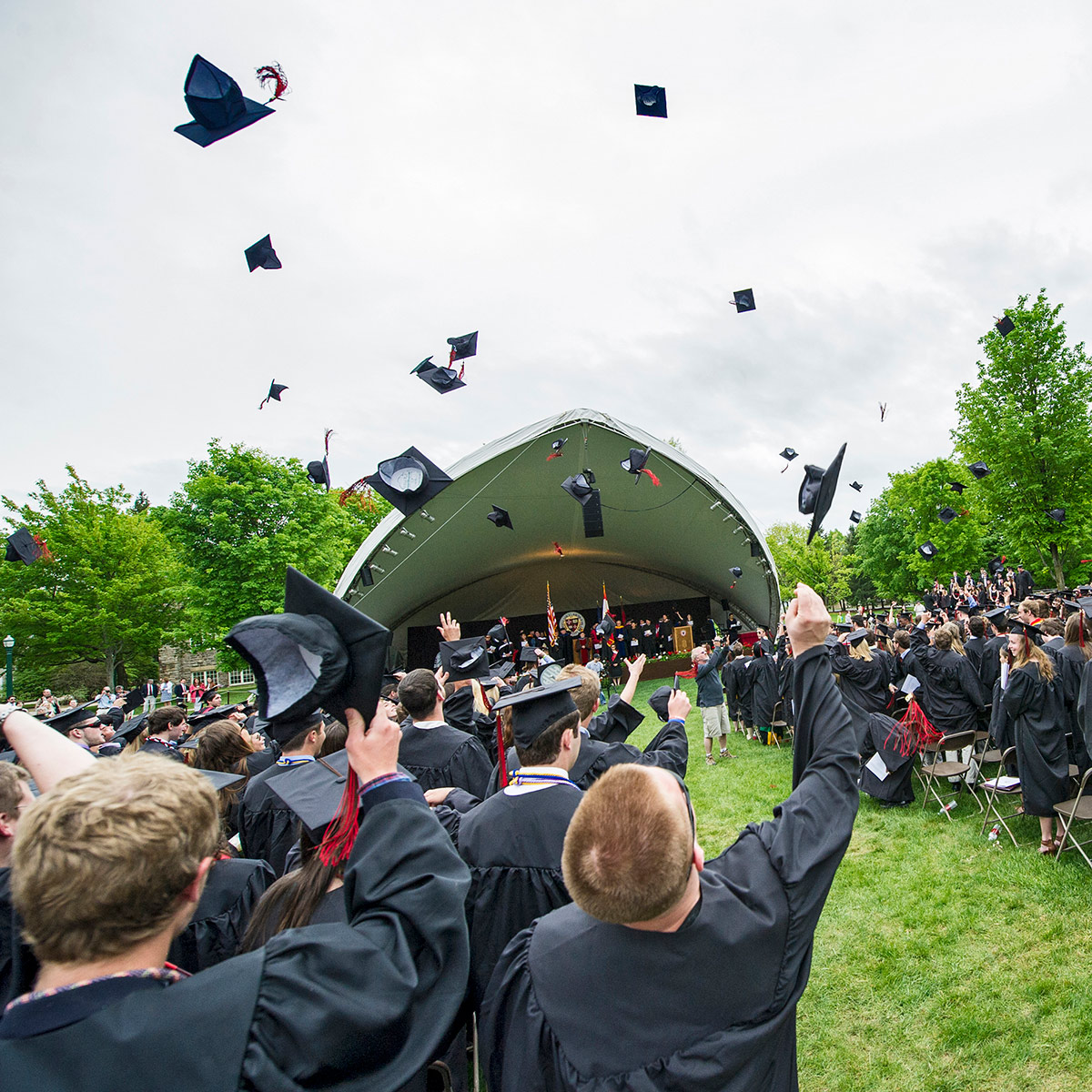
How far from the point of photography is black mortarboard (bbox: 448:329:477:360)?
9.72 m

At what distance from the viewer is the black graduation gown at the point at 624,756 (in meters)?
3.02

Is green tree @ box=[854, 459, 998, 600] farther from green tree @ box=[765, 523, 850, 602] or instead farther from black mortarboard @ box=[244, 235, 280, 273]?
black mortarboard @ box=[244, 235, 280, 273]

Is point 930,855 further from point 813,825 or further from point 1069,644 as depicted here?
point 813,825

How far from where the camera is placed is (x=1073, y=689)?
4.91 metres

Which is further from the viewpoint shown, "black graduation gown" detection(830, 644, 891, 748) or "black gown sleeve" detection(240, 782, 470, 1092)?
"black graduation gown" detection(830, 644, 891, 748)

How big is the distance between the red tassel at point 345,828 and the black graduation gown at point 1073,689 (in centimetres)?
535

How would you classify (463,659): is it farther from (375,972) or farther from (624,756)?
(375,972)

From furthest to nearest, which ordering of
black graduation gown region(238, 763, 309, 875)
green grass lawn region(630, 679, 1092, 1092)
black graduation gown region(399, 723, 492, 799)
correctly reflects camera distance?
black graduation gown region(399, 723, 492, 799) → black graduation gown region(238, 763, 309, 875) → green grass lawn region(630, 679, 1092, 1092)

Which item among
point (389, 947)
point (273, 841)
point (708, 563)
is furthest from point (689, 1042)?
point (708, 563)

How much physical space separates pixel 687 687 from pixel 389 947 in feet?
60.1

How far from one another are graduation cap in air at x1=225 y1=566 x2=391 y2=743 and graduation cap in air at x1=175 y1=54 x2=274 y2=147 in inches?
169

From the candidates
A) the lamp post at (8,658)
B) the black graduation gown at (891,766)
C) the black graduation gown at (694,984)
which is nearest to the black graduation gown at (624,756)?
the black graduation gown at (694,984)

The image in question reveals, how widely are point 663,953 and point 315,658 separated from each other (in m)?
0.91

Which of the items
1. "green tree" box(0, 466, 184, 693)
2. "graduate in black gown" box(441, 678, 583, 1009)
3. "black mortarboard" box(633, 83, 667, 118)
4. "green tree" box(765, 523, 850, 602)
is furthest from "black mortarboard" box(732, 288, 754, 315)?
"green tree" box(765, 523, 850, 602)
